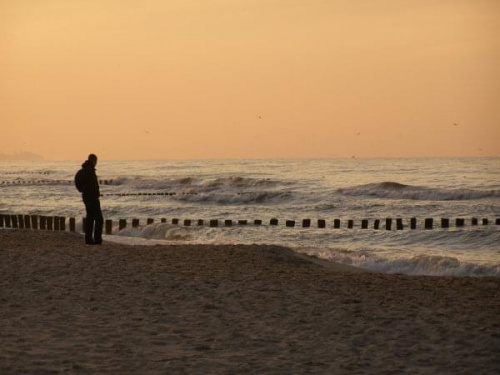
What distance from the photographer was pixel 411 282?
12172mm

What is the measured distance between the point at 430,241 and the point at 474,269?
7.94m

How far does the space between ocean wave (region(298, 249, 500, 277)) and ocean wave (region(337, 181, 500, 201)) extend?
2889 cm

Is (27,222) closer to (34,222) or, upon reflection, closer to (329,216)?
(34,222)

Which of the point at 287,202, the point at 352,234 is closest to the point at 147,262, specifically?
the point at 352,234

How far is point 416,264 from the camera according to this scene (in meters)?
16.7

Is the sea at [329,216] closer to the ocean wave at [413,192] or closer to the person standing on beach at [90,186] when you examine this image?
the ocean wave at [413,192]

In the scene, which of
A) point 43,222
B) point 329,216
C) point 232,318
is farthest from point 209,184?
point 232,318

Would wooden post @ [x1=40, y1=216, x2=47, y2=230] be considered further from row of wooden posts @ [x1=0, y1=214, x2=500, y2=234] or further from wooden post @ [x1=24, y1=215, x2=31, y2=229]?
wooden post @ [x1=24, y1=215, x2=31, y2=229]

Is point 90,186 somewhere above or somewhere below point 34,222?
above

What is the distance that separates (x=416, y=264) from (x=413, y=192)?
3355 cm

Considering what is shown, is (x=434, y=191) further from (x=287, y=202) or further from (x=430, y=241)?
(x=430, y=241)

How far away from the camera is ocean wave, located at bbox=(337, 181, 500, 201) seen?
1818 inches

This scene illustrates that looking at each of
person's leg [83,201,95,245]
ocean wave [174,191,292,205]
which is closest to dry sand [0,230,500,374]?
person's leg [83,201,95,245]

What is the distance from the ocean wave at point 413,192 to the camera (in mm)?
46188
